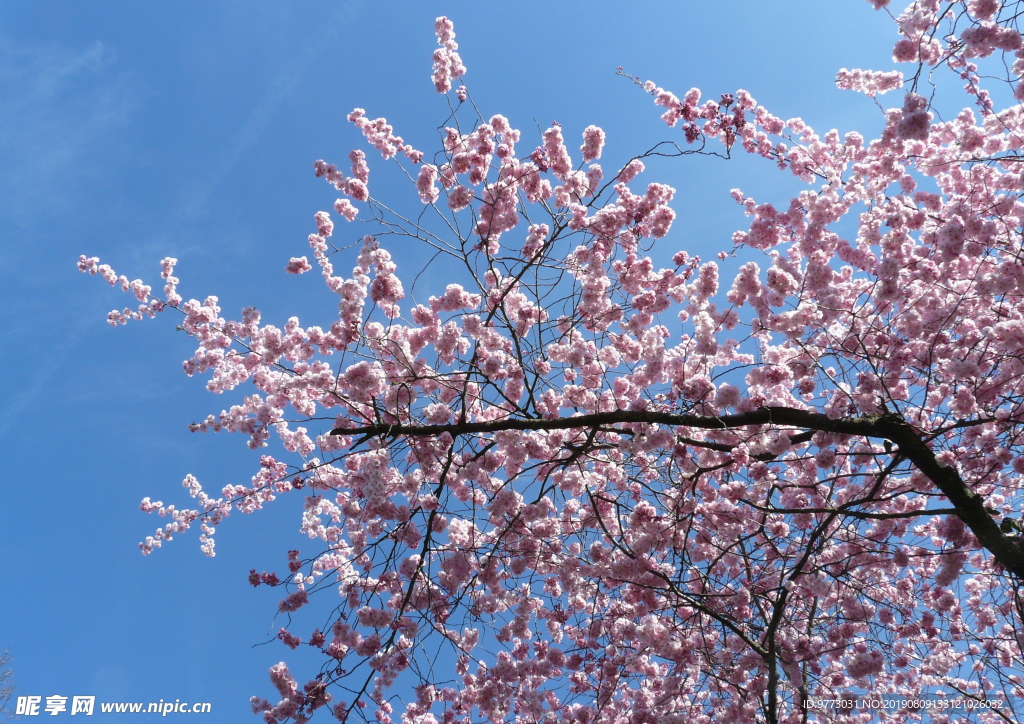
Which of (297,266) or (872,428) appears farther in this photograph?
(297,266)

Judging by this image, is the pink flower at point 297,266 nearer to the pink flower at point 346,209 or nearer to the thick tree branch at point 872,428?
the pink flower at point 346,209

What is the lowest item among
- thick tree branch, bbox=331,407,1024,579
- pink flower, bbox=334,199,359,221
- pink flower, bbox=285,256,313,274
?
thick tree branch, bbox=331,407,1024,579

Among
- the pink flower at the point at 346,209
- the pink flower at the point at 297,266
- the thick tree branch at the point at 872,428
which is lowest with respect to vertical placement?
the thick tree branch at the point at 872,428

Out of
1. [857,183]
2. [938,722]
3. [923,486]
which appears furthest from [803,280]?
[938,722]

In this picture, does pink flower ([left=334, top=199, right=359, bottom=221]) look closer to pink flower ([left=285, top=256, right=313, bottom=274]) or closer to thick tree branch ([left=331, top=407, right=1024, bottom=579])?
pink flower ([left=285, top=256, right=313, bottom=274])

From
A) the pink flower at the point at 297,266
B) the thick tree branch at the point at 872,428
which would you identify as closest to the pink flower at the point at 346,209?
the pink flower at the point at 297,266

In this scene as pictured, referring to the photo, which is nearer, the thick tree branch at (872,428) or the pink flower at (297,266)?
the thick tree branch at (872,428)

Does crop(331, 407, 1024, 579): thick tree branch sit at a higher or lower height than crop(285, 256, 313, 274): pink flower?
lower

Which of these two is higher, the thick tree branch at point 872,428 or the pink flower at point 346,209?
the pink flower at point 346,209

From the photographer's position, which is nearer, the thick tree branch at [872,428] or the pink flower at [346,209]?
the thick tree branch at [872,428]

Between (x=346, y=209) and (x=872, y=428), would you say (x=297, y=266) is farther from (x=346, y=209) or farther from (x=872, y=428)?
(x=872, y=428)

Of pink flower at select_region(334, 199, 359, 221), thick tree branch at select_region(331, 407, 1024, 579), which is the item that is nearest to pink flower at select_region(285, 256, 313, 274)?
pink flower at select_region(334, 199, 359, 221)

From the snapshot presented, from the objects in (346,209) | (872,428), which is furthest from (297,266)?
(872,428)

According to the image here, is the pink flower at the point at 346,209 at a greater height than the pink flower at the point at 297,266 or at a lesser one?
greater
